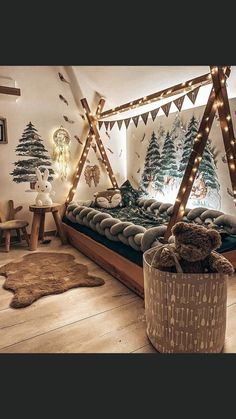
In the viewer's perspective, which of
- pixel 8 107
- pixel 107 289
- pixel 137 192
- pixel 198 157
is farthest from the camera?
pixel 137 192

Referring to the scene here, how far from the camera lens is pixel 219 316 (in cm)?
147

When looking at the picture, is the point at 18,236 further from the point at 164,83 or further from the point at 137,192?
the point at 164,83

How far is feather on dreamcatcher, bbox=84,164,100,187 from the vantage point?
442 cm

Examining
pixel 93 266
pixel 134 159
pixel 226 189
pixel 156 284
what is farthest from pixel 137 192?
pixel 156 284

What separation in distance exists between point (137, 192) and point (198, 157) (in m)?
2.25

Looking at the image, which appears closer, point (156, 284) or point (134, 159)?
point (156, 284)

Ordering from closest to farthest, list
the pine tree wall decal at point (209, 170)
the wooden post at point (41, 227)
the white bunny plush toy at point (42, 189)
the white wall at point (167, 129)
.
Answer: the white wall at point (167, 129), the pine tree wall decal at point (209, 170), the white bunny plush toy at point (42, 189), the wooden post at point (41, 227)

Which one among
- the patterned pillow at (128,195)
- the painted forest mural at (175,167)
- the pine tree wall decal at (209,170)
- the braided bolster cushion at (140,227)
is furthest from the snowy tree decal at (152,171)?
the pine tree wall decal at (209,170)

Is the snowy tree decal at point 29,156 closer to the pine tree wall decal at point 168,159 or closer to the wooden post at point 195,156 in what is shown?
the pine tree wall decal at point 168,159

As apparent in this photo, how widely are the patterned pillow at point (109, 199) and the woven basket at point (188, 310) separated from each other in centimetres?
240

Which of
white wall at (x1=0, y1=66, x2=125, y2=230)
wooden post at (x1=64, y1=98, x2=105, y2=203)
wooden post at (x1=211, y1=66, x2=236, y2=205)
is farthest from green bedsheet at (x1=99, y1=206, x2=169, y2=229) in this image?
wooden post at (x1=211, y1=66, x2=236, y2=205)

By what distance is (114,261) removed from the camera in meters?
2.57

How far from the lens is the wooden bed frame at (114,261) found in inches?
89.4

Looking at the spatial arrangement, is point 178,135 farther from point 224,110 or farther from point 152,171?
point 224,110
